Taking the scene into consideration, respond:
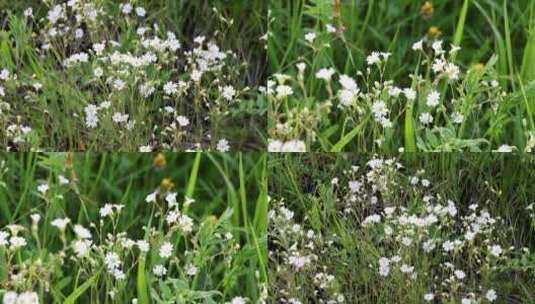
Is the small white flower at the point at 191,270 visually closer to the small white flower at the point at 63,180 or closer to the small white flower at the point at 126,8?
the small white flower at the point at 63,180

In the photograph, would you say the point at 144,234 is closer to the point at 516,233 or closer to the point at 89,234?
the point at 89,234

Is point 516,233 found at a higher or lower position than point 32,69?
lower

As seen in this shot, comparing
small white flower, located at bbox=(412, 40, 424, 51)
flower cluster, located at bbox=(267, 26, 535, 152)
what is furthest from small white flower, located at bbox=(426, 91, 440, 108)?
small white flower, located at bbox=(412, 40, 424, 51)

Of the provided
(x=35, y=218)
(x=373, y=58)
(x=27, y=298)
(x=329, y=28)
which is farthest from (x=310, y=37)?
(x=27, y=298)

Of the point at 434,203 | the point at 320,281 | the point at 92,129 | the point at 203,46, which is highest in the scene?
the point at 203,46

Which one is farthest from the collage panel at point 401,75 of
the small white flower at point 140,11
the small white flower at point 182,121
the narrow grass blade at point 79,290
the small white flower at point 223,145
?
the narrow grass blade at point 79,290

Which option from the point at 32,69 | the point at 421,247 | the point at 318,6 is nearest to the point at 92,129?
the point at 32,69

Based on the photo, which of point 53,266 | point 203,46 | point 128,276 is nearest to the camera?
point 53,266

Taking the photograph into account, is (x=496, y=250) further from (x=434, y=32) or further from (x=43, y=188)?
(x=43, y=188)
